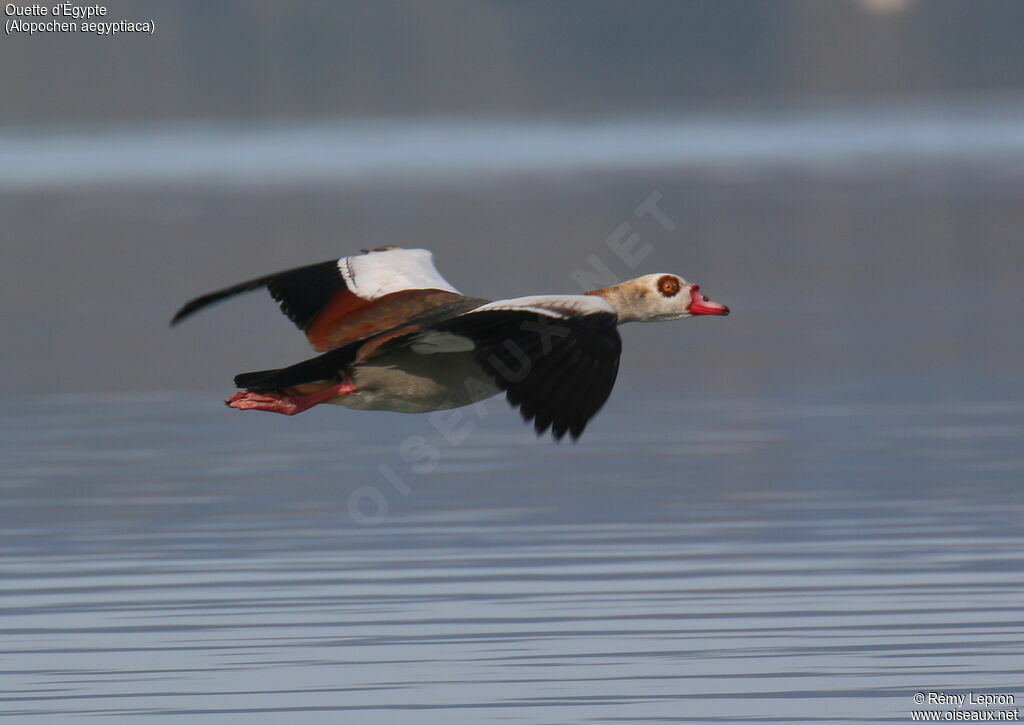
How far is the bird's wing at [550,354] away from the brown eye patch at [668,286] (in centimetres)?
200

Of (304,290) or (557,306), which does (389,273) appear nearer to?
(304,290)

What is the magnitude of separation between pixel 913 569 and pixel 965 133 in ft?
410

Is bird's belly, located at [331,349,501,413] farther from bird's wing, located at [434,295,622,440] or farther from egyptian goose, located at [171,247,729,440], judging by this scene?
bird's wing, located at [434,295,622,440]

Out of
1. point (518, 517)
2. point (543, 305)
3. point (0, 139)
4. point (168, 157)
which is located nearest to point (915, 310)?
point (518, 517)

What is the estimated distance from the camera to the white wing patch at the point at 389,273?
15102 mm

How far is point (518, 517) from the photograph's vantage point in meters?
16.9

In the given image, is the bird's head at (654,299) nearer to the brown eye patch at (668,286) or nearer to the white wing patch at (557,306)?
the brown eye patch at (668,286)

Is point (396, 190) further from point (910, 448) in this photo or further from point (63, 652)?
point (63, 652)

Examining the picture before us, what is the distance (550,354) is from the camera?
12383 mm

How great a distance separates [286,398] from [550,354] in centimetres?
216

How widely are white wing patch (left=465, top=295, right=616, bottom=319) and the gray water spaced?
1799mm

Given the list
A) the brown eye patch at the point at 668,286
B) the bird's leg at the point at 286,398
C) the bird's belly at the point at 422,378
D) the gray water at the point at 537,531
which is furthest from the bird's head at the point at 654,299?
the bird's leg at the point at 286,398

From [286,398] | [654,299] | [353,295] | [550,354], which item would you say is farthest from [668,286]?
[550,354]

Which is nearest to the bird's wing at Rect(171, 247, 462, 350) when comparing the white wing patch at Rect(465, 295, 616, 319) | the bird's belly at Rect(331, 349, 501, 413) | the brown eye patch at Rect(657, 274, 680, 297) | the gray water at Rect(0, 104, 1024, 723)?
the bird's belly at Rect(331, 349, 501, 413)
